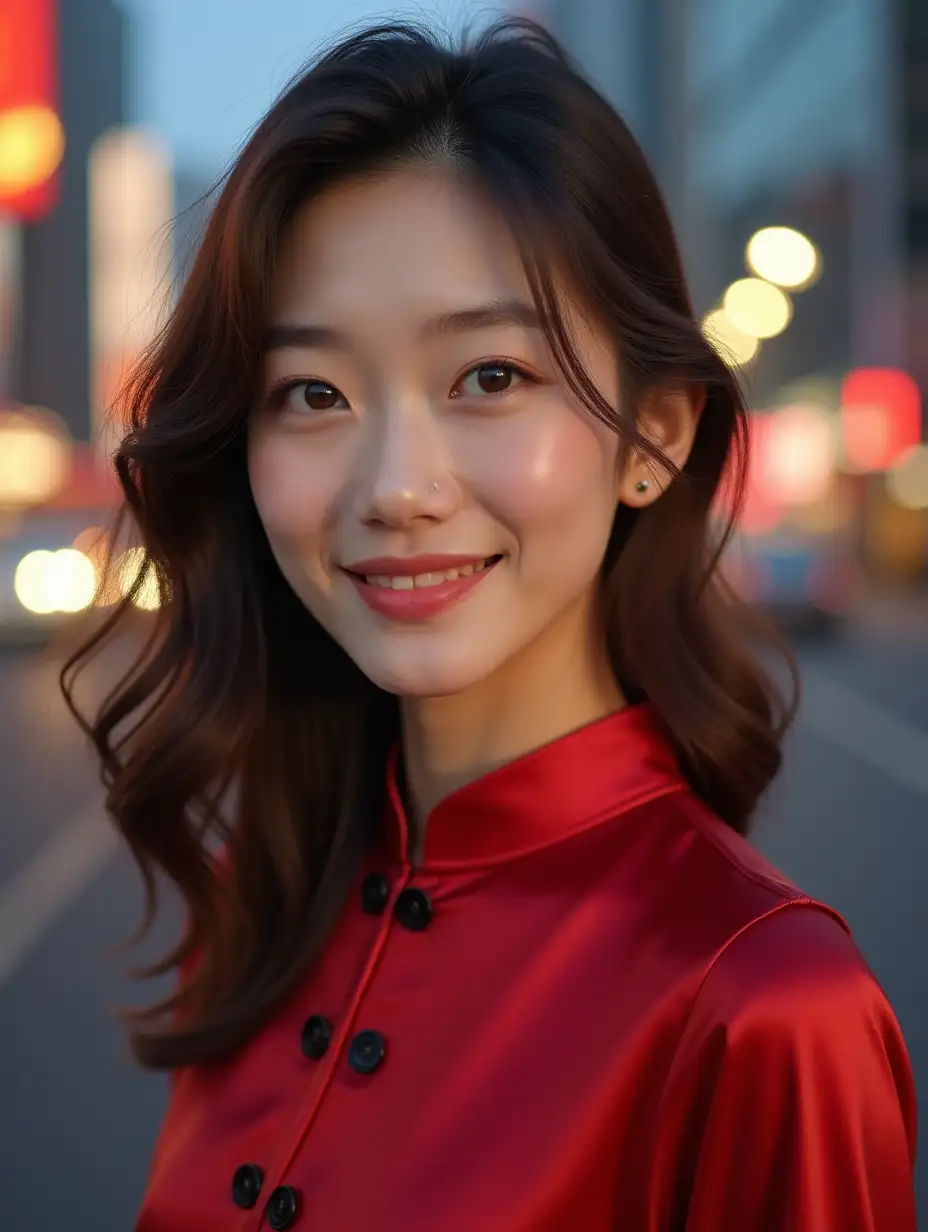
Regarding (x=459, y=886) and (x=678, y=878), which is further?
(x=459, y=886)

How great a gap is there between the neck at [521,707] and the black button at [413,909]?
121 millimetres

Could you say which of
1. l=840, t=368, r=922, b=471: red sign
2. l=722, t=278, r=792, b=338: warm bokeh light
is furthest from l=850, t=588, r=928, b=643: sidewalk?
l=722, t=278, r=792, b=338: warm bokeh light

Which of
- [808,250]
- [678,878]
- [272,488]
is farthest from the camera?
[808,250]

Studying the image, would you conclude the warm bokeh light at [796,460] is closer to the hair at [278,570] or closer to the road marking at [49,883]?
the road marking at [49,883]

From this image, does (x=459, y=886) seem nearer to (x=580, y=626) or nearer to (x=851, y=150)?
(x=580, y=626)

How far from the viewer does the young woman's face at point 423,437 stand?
1.55m

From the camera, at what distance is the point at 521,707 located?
1785 millimetres

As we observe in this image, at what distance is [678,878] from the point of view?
4.95 feet

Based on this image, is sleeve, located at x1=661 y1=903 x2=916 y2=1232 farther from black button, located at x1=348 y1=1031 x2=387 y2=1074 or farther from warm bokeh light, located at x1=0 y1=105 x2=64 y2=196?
warm bokeh light, located at x1=0 y1=105 x2=64 y2=196

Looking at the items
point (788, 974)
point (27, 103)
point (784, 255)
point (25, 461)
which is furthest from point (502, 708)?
point (25, 461)

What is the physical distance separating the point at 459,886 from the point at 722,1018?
0.44 meters

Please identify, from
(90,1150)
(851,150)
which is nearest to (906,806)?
(90,1150)

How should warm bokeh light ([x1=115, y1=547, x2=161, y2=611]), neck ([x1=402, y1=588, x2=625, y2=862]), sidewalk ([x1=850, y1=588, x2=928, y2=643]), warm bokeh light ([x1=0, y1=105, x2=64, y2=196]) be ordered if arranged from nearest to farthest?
1. neck ([x1=402, y1=588, x2=625, y2=862])
2. warm bokeh light ([x1=115, y1=547, x2=161, y2=611])
3. sidewalk ([x1=850, y1=588, x2=928, y2=643])
4. warm bokeh light ([x1=0, y1=105, x2=64, y2=196])

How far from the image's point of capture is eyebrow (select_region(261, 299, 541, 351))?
60.8 inches
